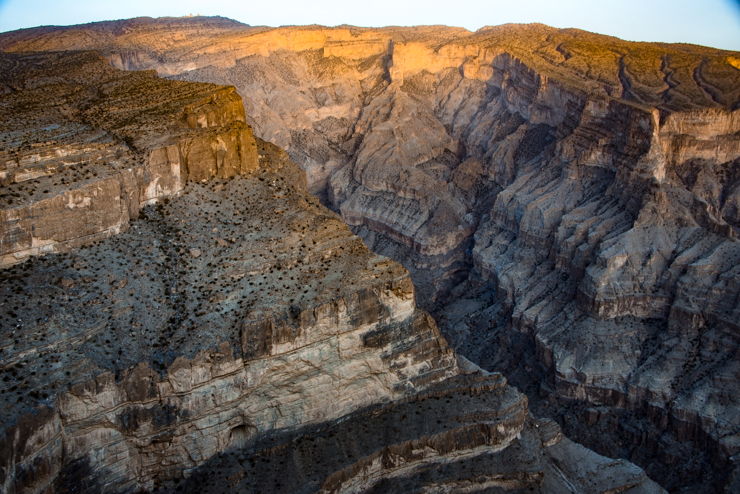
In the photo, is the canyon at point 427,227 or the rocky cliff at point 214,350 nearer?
the rocky cliff at point 214,350

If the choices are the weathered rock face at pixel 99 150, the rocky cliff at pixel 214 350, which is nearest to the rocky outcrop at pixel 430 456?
the rocky cliff at pixel 214 350

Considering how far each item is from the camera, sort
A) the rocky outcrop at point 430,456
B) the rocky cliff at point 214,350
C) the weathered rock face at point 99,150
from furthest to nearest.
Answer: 1. the weathered rock face at point 99,150
2. the rocky outcrop at point 430,456
3. the rocky cliff at point 214,350

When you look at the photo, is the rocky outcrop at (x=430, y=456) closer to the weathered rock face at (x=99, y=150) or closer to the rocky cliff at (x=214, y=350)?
the rocky cliff at (x=214, y=350)

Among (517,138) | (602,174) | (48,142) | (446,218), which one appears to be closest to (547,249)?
(602,174)

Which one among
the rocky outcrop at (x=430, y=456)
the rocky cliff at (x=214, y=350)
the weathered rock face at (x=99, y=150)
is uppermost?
the weathered rock face at (x=99, y=150)

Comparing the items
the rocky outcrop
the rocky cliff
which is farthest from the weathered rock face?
the rocky outcrop

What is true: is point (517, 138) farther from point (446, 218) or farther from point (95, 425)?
point (95, 425)
